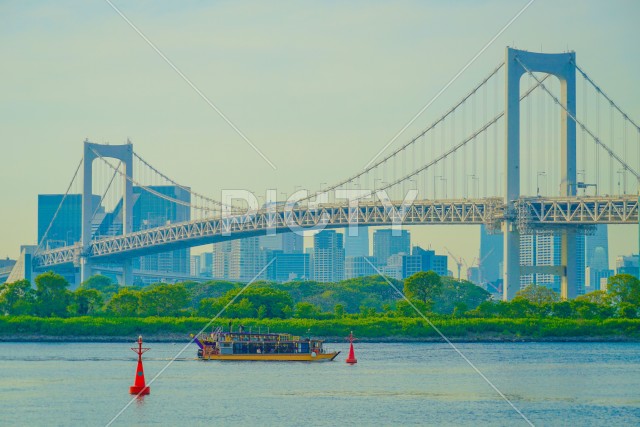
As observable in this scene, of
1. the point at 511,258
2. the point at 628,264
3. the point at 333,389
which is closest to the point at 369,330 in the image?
the point at 511,258

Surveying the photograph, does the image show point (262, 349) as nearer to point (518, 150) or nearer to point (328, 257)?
point (518, 150)

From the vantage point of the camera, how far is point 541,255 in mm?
183500

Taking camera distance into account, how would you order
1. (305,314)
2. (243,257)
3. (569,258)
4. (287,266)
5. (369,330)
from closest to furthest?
(369,330)
(569,258)
(305,314)
(287,266)
(243,257)

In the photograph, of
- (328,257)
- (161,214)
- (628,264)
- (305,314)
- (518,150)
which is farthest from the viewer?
(328,257)

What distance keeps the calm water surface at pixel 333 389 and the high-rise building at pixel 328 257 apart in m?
120

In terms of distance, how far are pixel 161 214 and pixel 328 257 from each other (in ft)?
99.4

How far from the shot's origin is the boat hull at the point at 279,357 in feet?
189

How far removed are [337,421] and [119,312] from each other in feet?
130

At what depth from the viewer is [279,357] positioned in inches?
2295

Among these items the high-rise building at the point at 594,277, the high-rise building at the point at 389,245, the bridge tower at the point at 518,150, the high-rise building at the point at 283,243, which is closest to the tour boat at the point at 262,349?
the bridge tower at the point at 518,150

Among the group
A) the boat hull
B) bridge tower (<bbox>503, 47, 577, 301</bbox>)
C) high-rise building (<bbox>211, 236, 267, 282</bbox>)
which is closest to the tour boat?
the boat hull

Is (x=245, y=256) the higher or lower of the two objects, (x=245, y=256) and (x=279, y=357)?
the higher

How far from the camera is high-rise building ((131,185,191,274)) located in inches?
6029

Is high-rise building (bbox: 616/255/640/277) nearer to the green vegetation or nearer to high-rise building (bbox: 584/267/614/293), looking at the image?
the green vegetation
